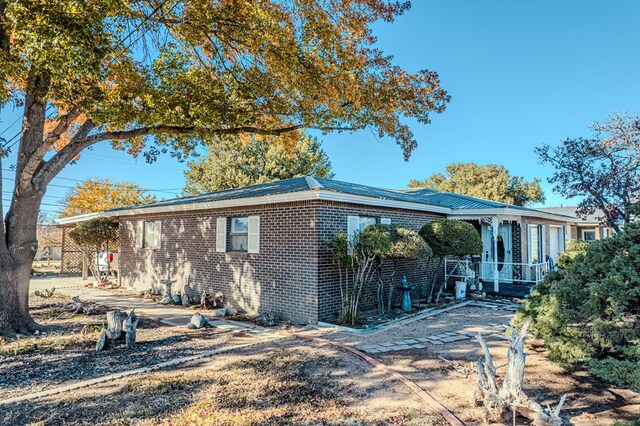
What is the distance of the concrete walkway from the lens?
336 inches

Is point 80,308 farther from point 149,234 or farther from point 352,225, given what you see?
point 352,225

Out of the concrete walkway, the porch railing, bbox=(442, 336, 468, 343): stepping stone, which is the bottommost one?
the concrete walkway

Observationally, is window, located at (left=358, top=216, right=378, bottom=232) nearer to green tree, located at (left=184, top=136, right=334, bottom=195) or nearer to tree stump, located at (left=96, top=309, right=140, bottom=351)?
tree stump, located at (left=96, top=309, right=140, bottom=351)

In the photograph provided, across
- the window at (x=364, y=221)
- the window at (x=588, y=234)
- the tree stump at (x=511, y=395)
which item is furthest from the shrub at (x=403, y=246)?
the window at (x=588, y=234)

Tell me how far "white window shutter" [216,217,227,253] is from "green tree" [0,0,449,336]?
7.28ft

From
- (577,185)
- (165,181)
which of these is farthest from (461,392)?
(165,181)

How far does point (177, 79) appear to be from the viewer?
26.8 ft

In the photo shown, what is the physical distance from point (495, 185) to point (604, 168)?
26.6 meters

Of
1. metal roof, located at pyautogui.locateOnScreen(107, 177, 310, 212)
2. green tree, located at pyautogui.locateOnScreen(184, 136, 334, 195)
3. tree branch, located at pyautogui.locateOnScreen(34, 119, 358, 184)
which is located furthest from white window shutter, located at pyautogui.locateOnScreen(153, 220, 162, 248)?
green tree, located at pyautogui.locateOnScreen(184, 136, 334, 195)

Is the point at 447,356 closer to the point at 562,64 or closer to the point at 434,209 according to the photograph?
the point at 434,209

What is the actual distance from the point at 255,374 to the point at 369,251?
13.0 ft

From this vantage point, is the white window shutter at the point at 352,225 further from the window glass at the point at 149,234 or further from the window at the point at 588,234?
the window at the point at 588,234

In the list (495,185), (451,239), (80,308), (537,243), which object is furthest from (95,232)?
(495,185)

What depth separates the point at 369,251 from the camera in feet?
26.9
